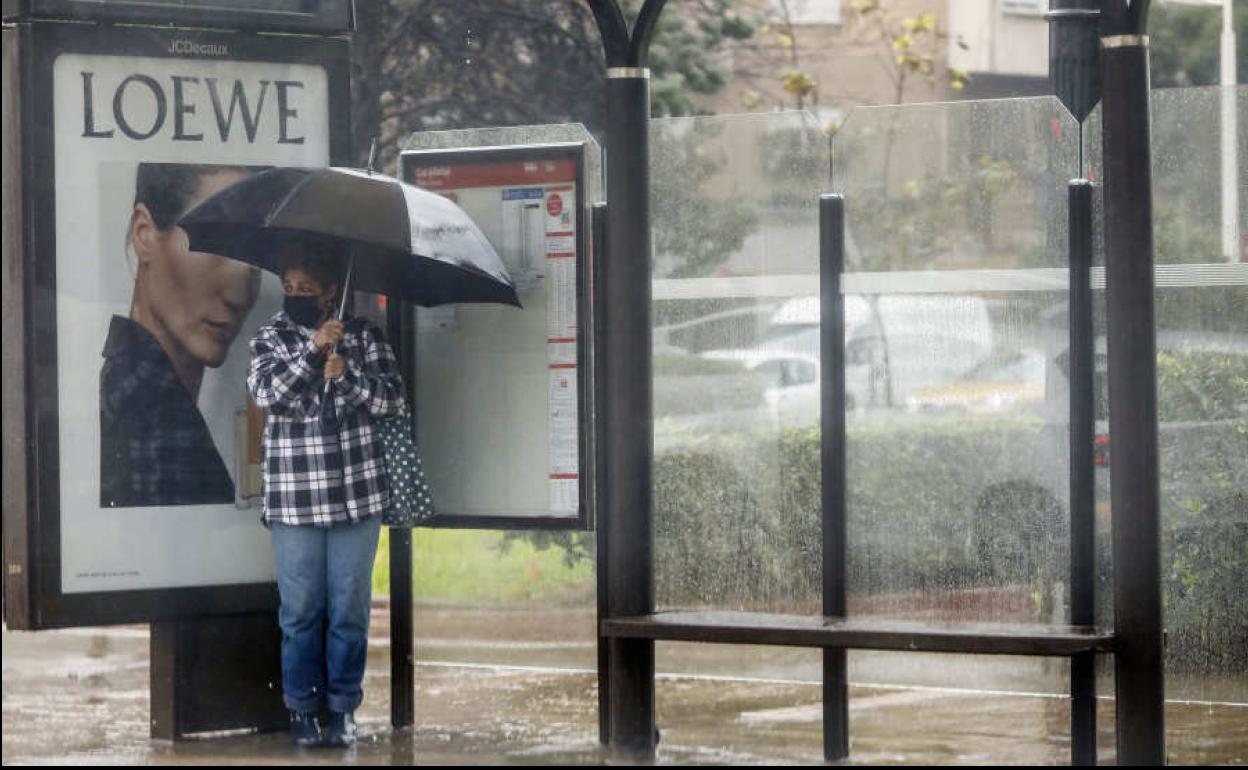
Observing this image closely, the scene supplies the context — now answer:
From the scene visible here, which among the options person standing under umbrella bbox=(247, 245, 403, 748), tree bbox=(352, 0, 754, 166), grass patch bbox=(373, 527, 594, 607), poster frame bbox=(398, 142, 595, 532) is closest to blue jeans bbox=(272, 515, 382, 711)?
person standing under umbrella bbox=(247, 245, 403, 748)

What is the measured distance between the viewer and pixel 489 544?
9.02 meters

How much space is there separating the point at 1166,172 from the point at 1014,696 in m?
2.22

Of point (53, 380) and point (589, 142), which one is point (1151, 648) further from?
point (53, 380)

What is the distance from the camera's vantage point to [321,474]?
735 centimetres

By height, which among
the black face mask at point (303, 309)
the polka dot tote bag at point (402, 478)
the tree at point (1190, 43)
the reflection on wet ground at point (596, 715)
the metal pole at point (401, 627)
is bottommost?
the reflection on wet ground at point (596, 715)

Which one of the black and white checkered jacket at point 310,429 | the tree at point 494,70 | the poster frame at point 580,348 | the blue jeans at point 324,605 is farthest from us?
the tree at point 494,70

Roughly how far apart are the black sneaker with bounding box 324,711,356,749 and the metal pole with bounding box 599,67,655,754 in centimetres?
99

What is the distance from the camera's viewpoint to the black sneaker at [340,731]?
7578 millimetres

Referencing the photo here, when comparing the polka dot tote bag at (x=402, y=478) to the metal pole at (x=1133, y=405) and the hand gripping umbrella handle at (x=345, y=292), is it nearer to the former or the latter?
the hand gripping umbrella handle at (x=345, y=292)

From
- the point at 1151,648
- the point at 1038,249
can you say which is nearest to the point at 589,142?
the point at 1038,249

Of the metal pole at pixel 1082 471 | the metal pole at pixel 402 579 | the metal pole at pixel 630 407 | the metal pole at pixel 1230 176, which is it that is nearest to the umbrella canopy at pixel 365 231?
the metal pole at pixel 402 579

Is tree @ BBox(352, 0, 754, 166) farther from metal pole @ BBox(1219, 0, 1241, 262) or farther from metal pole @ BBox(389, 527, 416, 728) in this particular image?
metal pole @ BBox(1219, 0, 1241, 262)

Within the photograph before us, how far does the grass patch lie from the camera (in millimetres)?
8898

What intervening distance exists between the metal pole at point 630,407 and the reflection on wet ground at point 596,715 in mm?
248
